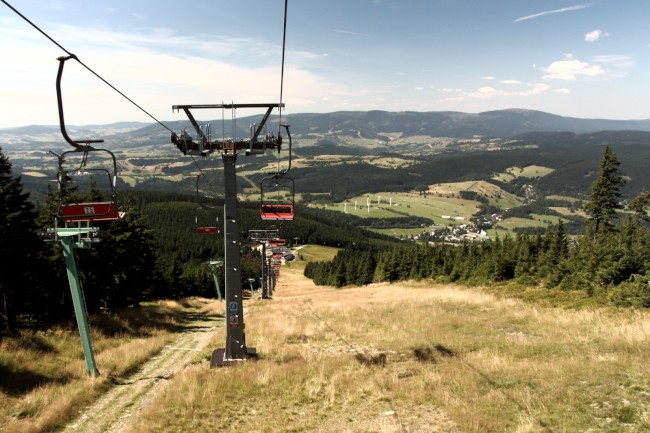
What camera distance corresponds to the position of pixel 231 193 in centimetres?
1623

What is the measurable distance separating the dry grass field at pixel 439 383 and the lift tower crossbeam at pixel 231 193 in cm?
145

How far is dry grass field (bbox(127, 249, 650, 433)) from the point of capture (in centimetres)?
969

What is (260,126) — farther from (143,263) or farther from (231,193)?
(143,263)

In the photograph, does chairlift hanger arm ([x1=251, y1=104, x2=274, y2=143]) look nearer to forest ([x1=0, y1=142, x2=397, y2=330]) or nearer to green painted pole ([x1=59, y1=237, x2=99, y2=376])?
forest ([x1=0, y1=142, x2=397, y2=330])

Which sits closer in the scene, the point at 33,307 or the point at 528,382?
the point at 528,382

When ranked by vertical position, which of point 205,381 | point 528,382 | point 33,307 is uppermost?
Result: point 528,382

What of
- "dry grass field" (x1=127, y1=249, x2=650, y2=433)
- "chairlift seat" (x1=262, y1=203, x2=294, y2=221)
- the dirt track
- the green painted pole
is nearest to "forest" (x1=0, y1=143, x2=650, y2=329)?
the green painted pole

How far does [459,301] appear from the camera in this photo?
29234 millimetres

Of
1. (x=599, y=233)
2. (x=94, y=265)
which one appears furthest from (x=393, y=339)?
(x=599, y=233)

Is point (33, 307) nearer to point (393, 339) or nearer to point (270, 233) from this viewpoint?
point (270, 233)

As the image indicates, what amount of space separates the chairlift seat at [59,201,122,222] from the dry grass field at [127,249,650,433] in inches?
244

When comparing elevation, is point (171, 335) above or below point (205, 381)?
Result: below

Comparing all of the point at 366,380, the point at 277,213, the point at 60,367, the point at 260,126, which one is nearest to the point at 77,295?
the point at 60,367

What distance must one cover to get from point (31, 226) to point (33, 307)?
8396 millimetres
